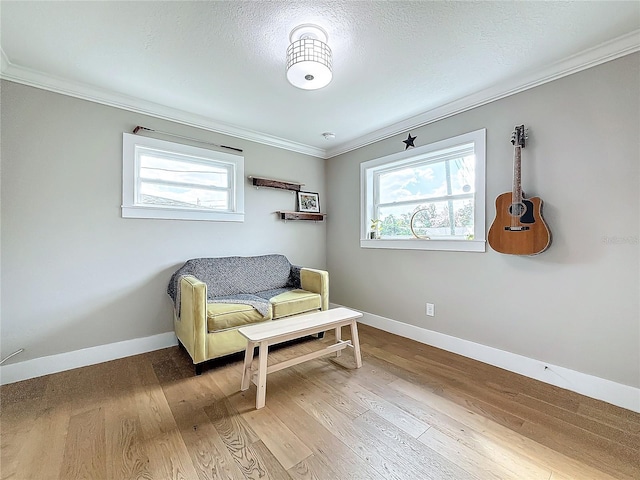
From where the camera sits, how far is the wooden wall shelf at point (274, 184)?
3.40 m

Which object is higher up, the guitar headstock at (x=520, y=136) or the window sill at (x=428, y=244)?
the guitar headstock at (x=520, y=136)

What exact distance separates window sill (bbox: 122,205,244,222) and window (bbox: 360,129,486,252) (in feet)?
5.38

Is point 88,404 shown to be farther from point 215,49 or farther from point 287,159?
point 287,159

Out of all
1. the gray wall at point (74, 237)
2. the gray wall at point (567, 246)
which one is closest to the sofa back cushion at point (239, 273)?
the gray wall at point (74, 237)

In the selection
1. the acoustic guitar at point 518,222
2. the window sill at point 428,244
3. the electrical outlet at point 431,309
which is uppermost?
the acoustic guitar at point 518,222

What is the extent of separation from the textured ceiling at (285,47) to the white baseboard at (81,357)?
7.28 feet

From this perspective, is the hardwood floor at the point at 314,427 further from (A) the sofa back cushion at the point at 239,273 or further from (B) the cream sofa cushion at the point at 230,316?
(A) the sofa back cushion at the point at 239,273

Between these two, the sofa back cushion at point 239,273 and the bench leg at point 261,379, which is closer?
the bench leg at point 261,379

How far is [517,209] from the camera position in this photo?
7.10 feet

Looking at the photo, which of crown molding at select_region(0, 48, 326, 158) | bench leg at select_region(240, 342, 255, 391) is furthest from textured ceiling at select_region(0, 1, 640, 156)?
bench leg at select_region(240, 342, 255, 391)

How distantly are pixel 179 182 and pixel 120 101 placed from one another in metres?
0.85

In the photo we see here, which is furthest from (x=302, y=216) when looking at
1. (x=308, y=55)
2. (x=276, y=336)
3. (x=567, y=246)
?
(x=567, y=246)

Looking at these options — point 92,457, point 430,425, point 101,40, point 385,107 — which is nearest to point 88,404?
point 92,457

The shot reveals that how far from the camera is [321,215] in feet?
13.2
